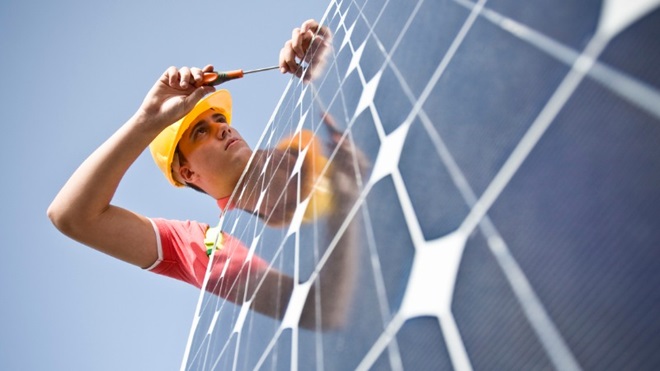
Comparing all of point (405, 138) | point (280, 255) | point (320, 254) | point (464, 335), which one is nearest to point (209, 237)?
point (280, 255)

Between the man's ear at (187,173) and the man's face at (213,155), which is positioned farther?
the man's ear at (187,173)

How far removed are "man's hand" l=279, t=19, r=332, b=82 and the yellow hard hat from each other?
95cm

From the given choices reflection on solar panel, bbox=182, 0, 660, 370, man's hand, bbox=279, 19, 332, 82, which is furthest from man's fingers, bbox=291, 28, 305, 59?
reflection on solar panel, bbox=182, 0, 660, 370

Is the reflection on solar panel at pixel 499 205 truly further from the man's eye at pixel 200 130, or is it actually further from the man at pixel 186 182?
the man's eye at pixel 200 130

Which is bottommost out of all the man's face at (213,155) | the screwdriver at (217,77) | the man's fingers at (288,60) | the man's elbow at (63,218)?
the man's elbow at (63,218)

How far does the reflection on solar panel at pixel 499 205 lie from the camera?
1.11 ft

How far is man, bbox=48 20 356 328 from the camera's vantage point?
81.5 inches

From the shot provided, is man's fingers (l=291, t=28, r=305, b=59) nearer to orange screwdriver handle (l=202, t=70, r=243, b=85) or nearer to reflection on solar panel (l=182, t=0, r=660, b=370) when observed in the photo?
orange screwdriver handle (l=202, t=70, r=243, b=85)

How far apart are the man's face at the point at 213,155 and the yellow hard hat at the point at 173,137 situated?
0.29 ft

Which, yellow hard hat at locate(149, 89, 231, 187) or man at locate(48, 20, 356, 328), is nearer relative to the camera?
man at locate(48, 20, 356, 328)

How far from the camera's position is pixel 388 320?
2.00ft

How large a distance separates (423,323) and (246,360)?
1017 mm

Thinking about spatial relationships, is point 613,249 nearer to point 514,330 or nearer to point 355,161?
point 514,330

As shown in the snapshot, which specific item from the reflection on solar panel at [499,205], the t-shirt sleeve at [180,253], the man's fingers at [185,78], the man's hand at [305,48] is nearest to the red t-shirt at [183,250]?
the t-shirt sleeve at [180,253]
